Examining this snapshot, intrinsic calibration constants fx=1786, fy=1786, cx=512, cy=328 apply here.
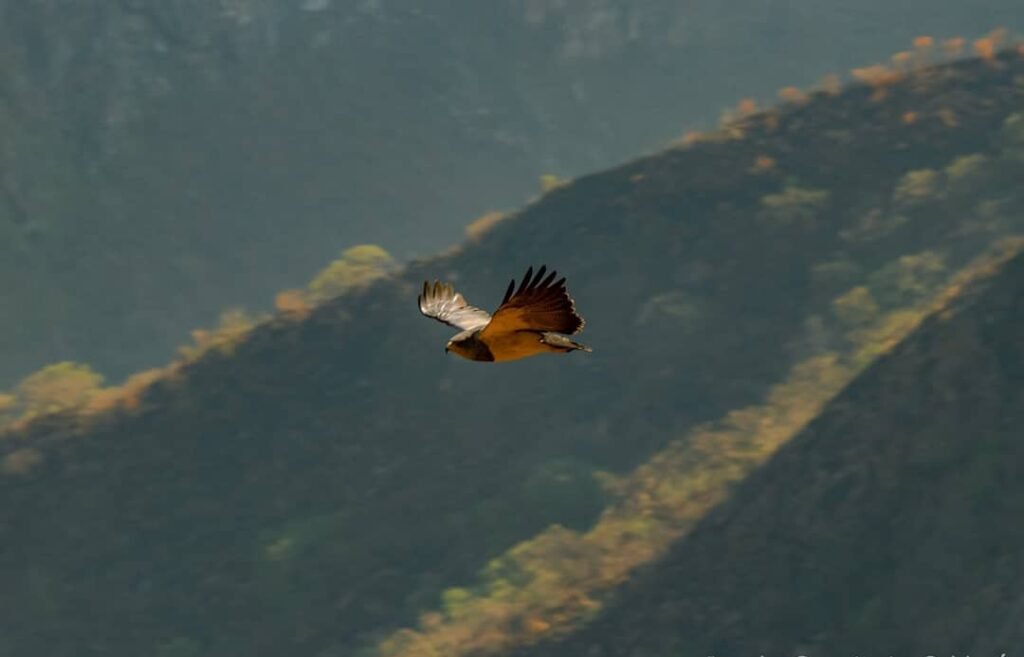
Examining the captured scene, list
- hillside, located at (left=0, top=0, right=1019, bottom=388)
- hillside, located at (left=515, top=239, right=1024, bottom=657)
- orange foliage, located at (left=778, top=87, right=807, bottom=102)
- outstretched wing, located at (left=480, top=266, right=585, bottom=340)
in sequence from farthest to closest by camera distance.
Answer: hillside, located at (left=0, top=0, right=1019, bottom=388) < orange foliage, located at (left=778, top=87, right=807, bottom=102) < hillside, located at (left=515, top=239, right=1024, bottom=657) < outstretched wing, located at (left=480, top=266, right=585, bottom=340)

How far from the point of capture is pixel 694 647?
3162cm

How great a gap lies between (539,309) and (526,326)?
0.33m

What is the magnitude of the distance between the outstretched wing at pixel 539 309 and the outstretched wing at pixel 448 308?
5.30 ft

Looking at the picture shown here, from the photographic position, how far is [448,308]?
46.6 ft

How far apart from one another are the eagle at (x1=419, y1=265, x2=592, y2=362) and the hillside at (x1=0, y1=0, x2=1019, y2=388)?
7314 cm

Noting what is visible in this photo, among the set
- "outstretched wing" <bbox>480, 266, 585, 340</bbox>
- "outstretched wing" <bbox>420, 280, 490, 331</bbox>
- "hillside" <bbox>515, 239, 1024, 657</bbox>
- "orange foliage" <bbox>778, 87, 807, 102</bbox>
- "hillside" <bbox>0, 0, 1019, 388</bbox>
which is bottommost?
"outstretched wing" <bbox>480, 266, 585, 340</bbox>

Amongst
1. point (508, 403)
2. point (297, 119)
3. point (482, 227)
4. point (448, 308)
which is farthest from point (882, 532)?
point (297, 119)

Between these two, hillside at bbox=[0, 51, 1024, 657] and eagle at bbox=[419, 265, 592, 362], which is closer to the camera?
eagle at bbox=[419, 265, 592, 362]

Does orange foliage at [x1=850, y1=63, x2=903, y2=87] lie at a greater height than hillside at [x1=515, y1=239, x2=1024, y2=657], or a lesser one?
greater

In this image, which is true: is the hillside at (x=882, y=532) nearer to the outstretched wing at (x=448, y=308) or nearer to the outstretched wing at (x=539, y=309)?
the outstretched wing at (x=448, y=308)

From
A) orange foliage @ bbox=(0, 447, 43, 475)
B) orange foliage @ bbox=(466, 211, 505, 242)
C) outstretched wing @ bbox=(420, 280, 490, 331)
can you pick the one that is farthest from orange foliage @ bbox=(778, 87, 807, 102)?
outstretched wing @ bbox=(420, 280, 490, 331)

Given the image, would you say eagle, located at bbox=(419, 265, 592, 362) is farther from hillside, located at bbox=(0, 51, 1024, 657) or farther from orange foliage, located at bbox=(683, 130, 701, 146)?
orange foliage, located at bbox=(683, 130, 701, 146)

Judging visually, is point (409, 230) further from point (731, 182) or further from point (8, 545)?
Answer: point (8, 545)

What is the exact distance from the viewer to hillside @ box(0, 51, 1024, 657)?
40.1 m
